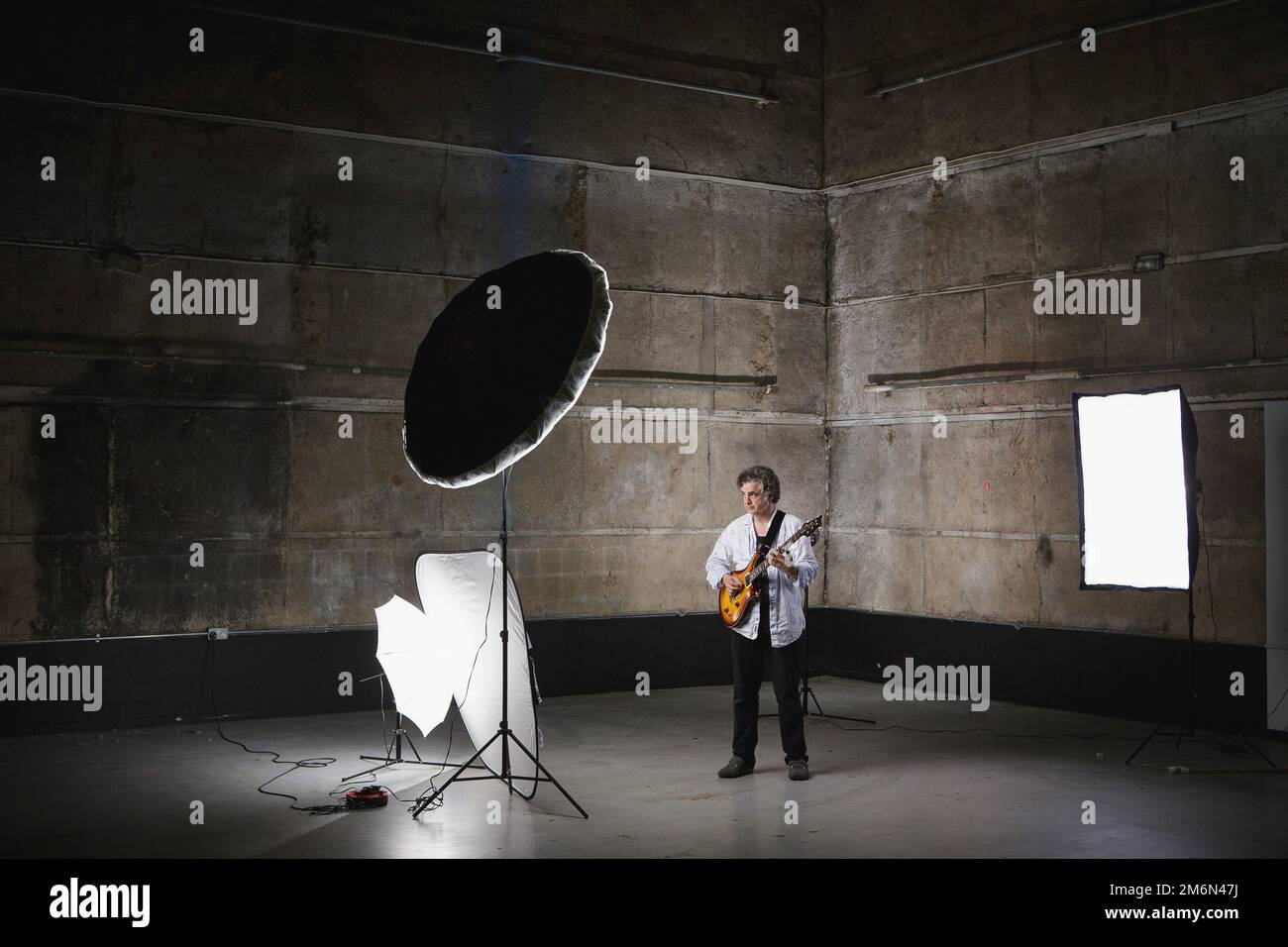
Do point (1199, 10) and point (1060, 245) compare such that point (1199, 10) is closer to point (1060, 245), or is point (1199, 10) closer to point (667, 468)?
point (1060, 245)

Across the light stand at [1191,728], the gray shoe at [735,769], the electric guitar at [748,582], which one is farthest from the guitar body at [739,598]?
the light stand at [1191,728]

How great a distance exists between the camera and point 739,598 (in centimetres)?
730

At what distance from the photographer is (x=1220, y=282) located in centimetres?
916

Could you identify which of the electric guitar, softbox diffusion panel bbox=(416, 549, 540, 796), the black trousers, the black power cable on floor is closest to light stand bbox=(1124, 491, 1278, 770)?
the black trousers

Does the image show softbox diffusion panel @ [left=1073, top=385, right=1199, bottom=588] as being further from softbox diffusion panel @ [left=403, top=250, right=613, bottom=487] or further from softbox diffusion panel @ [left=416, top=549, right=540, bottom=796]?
softbox diffusion panel @ [left=403, top=250, right=613, bottom=487]

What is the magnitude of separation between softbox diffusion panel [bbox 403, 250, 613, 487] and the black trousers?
2.11 metres

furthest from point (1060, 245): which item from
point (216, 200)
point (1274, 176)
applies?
point (216, 200)

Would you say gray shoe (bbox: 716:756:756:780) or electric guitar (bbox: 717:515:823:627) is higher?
electric guitar (bbox: 717:515:823:627)

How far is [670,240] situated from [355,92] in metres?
2.91

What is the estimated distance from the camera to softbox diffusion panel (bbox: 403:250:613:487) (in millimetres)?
5844

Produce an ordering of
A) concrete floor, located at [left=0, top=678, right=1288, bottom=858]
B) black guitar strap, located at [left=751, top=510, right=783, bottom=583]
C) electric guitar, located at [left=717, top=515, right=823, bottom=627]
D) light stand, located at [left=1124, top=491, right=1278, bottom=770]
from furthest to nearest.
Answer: light stand, located at [left=1124, top=491, right=1278, bottom=770] < black guitar strap, located at [left=751, top=510, right=783, bottom=583] < electric guitar, located at [left=717, top=515, right=823, bottom=627] < concrete floor, located at [left=0, top=678, right=1288, bottom=858]

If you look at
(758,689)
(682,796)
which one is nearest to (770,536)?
(758,689)

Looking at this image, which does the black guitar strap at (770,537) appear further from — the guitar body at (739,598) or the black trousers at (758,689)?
the black trousers at (758,689)
